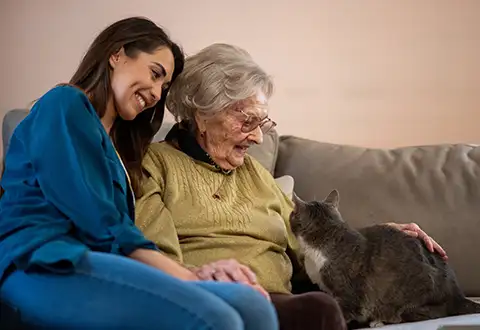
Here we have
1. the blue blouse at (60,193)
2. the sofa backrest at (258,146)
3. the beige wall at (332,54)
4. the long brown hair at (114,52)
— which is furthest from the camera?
the beige wall at (332,54)

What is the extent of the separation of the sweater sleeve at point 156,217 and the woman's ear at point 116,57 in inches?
11.6

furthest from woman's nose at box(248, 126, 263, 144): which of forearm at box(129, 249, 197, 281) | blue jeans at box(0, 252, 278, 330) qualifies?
blue jeans at box(0, 252, 278, 330)

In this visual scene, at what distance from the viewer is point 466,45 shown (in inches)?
109

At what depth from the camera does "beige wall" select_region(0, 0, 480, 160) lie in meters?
2.49

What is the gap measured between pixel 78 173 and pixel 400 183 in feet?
3.86

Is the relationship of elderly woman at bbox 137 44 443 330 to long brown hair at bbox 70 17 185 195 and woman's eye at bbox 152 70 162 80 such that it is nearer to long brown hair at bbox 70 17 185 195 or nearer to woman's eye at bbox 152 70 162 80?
long brown hair at bbox 70 17 185 195

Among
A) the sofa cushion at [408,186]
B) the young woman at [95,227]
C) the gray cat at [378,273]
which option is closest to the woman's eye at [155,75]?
the young woman at [95,227]

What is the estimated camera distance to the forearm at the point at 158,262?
1400 mm

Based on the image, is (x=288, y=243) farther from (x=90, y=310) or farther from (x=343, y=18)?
(x=343, y=18)

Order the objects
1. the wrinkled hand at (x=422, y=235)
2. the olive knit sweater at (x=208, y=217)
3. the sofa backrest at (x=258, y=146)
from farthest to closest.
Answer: the sofa backrest at (x=258, y=146) < the wrinkled hand at (x=422, y=235) < the olive knit sweater at (x=208, y=217)

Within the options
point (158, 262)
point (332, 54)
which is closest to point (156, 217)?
point (158, 262)

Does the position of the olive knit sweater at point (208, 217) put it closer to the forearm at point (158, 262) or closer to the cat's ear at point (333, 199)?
the cat's ear at point (333, 199)

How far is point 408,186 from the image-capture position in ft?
7.36

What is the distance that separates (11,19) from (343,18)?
3.80ft
